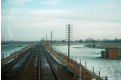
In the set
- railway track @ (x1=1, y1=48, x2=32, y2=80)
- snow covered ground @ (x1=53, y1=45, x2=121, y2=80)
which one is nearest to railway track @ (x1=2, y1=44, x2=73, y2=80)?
railway track @ (x1=1, y1=48, x2=32, y2=80)

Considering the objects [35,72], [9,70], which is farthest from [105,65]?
[9,70]

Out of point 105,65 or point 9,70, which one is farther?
point 105,65

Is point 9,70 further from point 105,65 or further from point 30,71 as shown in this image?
point 105,65

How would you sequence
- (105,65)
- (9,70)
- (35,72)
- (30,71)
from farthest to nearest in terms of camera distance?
(105,65)
(9,70)
(30,71)
(35,72)

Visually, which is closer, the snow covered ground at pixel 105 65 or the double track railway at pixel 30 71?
the double track railway at pixel 30 71

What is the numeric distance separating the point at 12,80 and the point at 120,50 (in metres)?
30.4

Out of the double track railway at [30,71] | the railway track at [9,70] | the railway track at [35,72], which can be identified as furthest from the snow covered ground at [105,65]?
the railway track at [9,70]

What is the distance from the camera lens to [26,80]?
11531 millimetres

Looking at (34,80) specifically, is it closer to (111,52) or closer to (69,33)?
(69,33)

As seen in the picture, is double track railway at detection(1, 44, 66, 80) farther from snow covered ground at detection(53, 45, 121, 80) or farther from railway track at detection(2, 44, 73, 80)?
snow covered ground at detection(53, 45, 121, 80)

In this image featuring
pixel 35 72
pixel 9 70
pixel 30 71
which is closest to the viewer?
pixel 35 72

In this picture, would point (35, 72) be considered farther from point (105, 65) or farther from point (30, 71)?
point (105, 65)

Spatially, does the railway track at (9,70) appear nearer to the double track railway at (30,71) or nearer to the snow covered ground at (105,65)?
the double track railway at (30,71)

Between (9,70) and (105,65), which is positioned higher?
(9,70)
